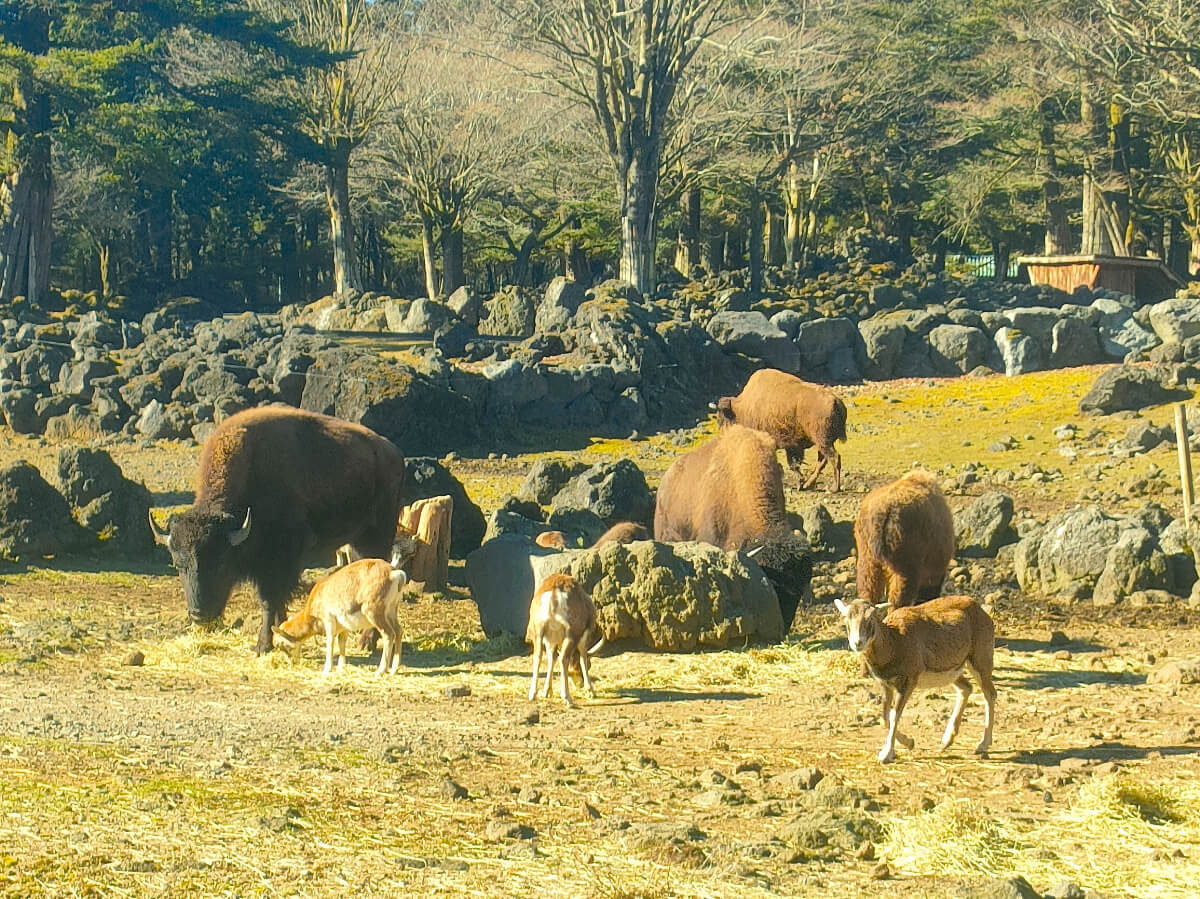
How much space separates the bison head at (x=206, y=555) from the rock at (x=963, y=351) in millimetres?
24032

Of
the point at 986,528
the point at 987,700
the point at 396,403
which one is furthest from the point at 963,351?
the point at 987,700

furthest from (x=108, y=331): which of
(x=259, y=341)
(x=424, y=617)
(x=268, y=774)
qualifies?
(x=268, y=774)

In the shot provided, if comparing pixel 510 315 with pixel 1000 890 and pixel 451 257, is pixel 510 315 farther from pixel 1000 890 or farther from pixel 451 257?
pixel 1000 890

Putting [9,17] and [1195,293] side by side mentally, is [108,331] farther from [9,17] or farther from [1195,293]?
[1195,293]

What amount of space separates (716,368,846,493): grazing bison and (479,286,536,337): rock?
16203mm

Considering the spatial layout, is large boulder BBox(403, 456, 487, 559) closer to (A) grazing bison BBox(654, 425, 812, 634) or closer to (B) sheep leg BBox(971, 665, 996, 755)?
(A) grazing bison BBox(654, 425, 812, 634)

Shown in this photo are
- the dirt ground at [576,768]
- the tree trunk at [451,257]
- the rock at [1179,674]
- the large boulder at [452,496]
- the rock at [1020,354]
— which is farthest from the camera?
the tree trunk at [451,257]

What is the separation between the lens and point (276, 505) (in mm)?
14312

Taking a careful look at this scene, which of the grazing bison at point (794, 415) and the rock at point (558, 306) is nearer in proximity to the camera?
the grazing bison at point (794, 415)

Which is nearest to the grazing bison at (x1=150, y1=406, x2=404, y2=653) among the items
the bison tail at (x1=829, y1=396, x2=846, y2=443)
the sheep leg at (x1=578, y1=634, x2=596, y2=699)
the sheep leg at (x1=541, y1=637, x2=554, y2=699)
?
the sheep leg at (x1=541, y1=637, x2=554, y2=699)

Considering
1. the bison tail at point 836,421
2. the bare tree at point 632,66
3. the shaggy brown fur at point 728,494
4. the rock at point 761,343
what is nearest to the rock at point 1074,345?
the rock at point 761,343

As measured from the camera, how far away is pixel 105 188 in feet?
180

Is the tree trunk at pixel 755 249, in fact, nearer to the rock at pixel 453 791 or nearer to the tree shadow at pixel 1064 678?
the tree shadow at pixel 1064 678

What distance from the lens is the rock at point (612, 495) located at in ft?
62.0
